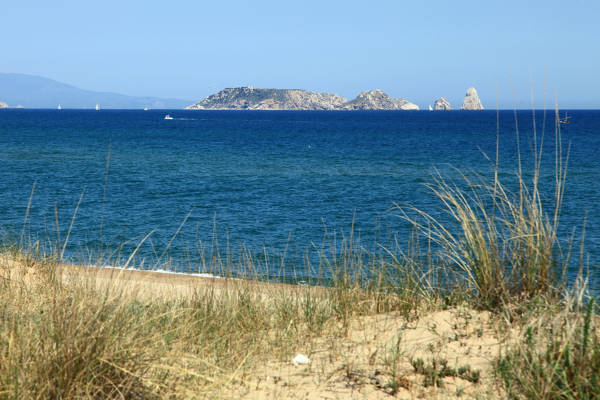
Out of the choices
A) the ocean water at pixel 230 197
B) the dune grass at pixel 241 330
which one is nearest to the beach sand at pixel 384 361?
the dune grass at pixel 241 330

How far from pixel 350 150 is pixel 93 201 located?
29883 millimetres

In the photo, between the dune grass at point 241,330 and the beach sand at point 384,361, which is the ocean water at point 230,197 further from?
the beach sand at point 384,361

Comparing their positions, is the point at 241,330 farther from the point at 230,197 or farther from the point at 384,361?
the point at 230,197

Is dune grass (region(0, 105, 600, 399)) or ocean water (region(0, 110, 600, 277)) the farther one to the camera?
ocean water (region(0, 110, 600, 277))

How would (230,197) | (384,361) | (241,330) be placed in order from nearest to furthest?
1. (384,361)
2. (241,330)
3. (230,197)

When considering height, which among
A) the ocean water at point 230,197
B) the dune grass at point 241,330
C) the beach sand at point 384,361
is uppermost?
the dune grass at point 241,330

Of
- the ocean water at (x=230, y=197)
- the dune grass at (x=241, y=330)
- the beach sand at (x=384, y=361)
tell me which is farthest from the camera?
the ocean water at (x=230, y=197)

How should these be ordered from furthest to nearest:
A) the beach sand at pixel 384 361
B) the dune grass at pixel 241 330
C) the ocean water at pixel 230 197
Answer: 1. the ocean water at pixel 230 197
2. the beach sand at pixel 384 361
3. the dune grass at pixel 241 330

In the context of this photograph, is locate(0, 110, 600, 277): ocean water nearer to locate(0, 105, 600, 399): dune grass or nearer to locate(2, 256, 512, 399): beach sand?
locate(0, 105, 600, 399): dune grass

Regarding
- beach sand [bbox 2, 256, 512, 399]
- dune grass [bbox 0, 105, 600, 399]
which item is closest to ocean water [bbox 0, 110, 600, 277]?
dune grass [bbox 0, 105, 600, 399]

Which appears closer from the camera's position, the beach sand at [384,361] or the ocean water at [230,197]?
the beach sand at [384,361]

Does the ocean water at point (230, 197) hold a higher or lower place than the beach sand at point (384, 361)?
lower

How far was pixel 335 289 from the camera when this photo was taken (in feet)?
17.7

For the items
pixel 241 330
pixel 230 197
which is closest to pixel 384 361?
pixel 241 330
